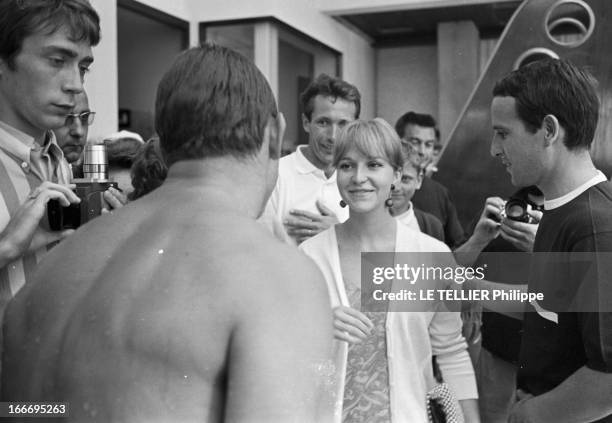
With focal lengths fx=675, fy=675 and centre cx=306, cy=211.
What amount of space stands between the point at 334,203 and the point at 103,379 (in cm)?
166

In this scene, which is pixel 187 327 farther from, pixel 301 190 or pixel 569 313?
pixel 301 190

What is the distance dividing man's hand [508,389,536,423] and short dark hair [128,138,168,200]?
91 centimetres

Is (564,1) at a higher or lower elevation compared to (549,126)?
higher

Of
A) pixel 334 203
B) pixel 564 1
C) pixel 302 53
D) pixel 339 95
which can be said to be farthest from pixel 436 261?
pixel 302 53

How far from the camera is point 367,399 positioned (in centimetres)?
168

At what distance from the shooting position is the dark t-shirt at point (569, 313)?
125 cm

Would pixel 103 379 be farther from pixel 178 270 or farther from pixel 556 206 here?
pixel 556 206

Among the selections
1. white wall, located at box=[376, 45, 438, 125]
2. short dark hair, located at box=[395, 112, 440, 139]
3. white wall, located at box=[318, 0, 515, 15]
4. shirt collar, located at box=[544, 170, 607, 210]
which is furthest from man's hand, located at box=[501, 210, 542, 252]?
white wall, located at box=[376, 45, 438, 125]

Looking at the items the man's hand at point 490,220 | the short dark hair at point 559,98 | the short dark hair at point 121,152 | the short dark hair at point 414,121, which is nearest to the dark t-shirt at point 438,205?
the short dark hair at point 414,121

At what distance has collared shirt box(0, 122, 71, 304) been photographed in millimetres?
1372

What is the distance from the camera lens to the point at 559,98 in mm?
1522

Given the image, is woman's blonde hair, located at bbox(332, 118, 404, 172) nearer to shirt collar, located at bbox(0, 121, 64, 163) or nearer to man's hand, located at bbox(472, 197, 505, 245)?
man's hand, located at bbox(472, 197, 505, 245)

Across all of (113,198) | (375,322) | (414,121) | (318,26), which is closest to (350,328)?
(375,322)

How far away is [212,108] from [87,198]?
74 centimetres
